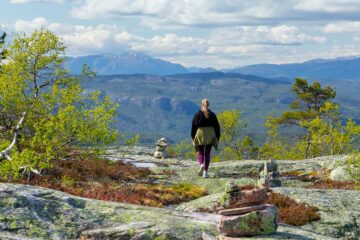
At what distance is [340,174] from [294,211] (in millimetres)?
16403

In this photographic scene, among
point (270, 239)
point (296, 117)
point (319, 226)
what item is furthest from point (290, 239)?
point (296, 117)

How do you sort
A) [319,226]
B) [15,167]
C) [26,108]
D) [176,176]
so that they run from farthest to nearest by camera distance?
1. [176,176]
2. [26,108]
3. [319,226]
4. [15,167]

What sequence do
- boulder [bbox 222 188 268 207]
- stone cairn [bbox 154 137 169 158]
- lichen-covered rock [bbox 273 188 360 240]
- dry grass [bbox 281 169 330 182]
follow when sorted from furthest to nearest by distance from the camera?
stone cairn [bbox 154 137 169 158] < dry grass [bbox 281 169 330 182] < lichen-covered rock [bbox 273 188 360 240] < boulder [bbox 222 188 268 207]

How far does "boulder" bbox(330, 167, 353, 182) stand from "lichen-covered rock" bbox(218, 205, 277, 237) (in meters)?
21.1

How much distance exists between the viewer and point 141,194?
19.0 m

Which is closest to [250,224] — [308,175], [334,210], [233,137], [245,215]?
[245,215]

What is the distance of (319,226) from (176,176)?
1304cm

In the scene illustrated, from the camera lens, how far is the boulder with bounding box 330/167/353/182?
96.3ft

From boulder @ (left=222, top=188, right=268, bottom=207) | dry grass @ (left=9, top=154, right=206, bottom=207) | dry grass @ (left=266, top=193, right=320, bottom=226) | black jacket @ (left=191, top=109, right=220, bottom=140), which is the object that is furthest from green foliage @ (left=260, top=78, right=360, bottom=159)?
boulder @ (left=222, top=188, right=268, bottom=207)

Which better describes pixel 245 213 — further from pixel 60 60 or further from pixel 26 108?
pixel 60 60

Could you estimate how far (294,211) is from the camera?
15180mm

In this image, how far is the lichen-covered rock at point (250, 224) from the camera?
9523mm

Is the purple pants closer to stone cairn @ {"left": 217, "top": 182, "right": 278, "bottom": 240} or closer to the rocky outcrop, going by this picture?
stone cairn @ {"left": 217, "top": 182, "right": 278, "bottom": 240}

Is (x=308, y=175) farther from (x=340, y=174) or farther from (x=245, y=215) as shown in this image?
(x=245, y=215)
